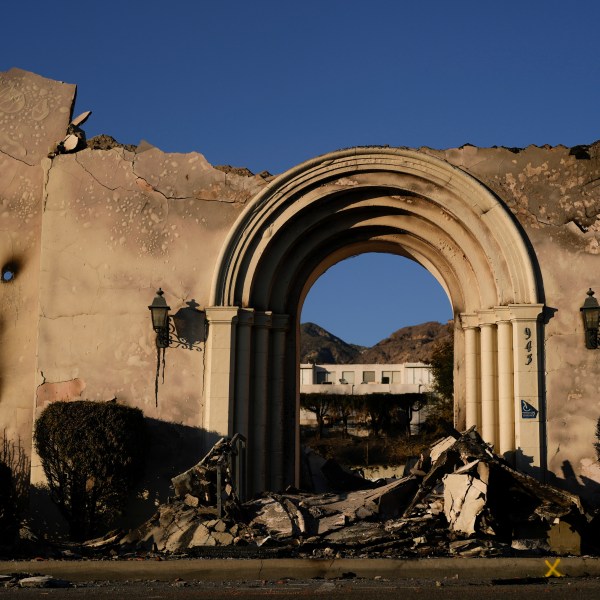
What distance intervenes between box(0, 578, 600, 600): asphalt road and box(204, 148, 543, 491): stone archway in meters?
4.24

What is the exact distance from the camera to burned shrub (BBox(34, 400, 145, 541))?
1320cm

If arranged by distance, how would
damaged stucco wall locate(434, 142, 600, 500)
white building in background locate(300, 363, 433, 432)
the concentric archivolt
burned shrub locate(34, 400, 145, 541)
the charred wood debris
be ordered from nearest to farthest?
the charred wood debris, burned shrub locate(34, 400, 145, 541), damaged stucco wall locate(434, 142, 600, 500), the concentric archivolt, white building in background locate(300, 363, 433, 432)

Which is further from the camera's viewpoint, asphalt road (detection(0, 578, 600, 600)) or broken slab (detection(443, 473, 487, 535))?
broken slab (detection(443, 473, 487, 535))

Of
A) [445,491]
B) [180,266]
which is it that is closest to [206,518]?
[445,491]

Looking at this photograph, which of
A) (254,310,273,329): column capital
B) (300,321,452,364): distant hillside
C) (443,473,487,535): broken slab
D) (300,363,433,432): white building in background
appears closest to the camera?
(443,473,487,535): broken slab

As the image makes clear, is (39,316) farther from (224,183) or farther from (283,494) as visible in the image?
(283,494)

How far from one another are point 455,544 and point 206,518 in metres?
2.82

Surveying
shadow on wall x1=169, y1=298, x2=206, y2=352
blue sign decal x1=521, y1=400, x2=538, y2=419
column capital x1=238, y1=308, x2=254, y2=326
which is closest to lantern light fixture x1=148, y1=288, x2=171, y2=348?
shadow on wall x1=169, y1=298, x2=206, y2=352

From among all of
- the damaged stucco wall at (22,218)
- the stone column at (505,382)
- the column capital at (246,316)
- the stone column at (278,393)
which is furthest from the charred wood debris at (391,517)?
the damaged stucco wall at (22,218)

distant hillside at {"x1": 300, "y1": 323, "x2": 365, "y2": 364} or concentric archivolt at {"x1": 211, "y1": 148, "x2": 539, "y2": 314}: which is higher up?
distant hillside at {"x1": 300, "y1": 323, "x2": 365, "y2": 364}

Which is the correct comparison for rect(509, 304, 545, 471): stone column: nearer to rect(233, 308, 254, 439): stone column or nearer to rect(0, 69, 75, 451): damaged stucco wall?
rect(233, 308, 254, 439): stone column

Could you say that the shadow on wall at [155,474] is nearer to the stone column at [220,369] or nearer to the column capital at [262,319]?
the stone column at [220,369]

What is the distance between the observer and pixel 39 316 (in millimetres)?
14758

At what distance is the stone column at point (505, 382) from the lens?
45.7 feet
